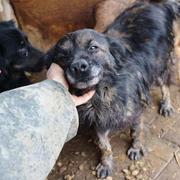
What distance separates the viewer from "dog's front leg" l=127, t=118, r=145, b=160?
2613 millimetres

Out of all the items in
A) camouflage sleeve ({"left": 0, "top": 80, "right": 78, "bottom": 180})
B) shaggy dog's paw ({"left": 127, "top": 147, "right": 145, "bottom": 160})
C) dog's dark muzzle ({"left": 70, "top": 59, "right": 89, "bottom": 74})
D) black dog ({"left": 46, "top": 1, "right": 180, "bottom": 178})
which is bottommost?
shaggy dog's paw ({"left": 127, "top": 147, "right": 145, "bottom": 160})

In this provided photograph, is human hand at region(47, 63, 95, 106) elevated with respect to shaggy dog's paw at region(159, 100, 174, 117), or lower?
elevated

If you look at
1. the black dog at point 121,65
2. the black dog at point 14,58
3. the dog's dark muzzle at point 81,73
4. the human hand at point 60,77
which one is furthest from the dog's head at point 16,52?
the dog's dark muzzle at point 81,73

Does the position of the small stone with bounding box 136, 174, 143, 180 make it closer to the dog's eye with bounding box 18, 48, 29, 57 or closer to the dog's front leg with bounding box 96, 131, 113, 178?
the dog's front leg with bounding box 96, 131, 113, 178

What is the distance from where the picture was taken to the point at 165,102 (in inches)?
116

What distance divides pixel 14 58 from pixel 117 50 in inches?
27.3

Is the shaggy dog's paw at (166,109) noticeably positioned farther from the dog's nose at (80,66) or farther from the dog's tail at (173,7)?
the dog's nose at (80,66)

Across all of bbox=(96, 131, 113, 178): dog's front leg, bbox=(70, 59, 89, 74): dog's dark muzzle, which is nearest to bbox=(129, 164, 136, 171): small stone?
bbox=(96, 131, 113, 178): dog's front leg

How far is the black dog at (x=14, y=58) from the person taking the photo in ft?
7.73

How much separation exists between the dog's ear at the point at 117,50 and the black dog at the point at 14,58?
0.58 meters

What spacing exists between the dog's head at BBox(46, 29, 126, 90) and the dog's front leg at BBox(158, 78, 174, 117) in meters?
0.85

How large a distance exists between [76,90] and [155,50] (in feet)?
2.50

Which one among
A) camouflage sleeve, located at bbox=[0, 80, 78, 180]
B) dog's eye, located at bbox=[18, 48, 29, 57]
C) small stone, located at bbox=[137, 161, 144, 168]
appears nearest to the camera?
camouflage sleeve, located at bbox=[0, 80, 78, 180]

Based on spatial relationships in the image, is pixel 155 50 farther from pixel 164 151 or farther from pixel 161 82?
pixel 164 151
